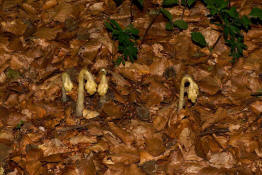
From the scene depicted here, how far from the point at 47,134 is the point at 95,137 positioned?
0.51 meters

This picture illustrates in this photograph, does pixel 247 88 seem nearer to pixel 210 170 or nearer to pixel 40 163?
pixel 210 170

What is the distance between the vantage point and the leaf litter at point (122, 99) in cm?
277

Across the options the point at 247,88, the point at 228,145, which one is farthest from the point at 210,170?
the point at 247,88

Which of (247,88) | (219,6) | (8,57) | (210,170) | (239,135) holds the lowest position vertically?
(210,170)

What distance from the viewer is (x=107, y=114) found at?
313cm

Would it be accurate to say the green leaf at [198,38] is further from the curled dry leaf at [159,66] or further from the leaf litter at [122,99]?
the curled dry leaf at [159,66]

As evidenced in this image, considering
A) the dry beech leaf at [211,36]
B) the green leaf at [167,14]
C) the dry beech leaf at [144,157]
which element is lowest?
the dry beech leaf at [144,157]

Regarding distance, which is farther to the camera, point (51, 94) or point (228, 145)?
point (51, 94)

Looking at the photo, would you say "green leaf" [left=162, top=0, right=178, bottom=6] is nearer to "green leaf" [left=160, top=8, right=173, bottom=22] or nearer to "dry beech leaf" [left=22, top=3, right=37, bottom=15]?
"green leaf" [left=160, top=8, right=173, bottom=22]

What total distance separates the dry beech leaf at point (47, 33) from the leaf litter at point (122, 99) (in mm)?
13

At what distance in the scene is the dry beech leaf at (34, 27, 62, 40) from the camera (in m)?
3.78

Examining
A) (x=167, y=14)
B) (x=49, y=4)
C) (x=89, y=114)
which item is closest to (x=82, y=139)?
(x=89, y=114)

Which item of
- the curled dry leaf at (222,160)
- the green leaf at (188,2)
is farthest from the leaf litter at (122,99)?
the green leaf at (188,2)

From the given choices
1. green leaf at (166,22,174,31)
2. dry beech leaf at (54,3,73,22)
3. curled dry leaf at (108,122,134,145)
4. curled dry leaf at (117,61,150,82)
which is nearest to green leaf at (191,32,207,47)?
green leaf at (166,22,174,31)
